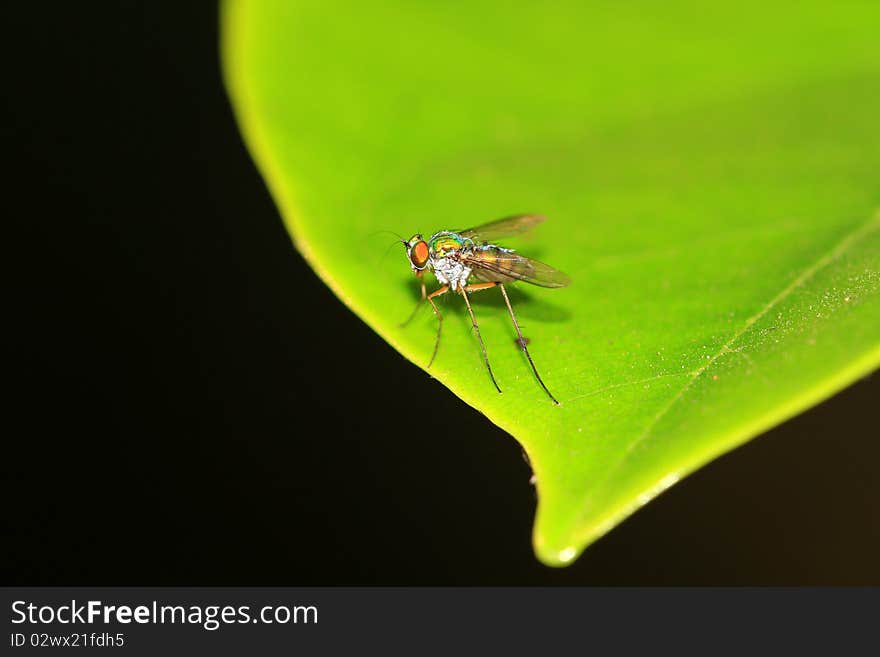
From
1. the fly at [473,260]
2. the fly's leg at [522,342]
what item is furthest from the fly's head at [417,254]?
the fly's leg at [522,342]

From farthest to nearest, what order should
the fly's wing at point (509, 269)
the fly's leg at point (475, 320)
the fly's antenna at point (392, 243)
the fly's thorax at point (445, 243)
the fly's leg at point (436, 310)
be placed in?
the fly's thorax at point (445, 243) < the fly's antenna at point (392, 243) < the fly's wing at point (509, 269) < the fly's leg at point (436, 310) < the fly's leg at point (475, 320)

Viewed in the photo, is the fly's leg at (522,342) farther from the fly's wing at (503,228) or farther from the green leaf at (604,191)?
the fly's wing at (503,228)

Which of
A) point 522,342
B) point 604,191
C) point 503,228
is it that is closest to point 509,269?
point 503,228

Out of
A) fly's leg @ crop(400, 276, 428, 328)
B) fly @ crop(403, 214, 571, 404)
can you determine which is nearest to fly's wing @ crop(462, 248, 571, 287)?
fly @ crop(403, 214, 571, 404)

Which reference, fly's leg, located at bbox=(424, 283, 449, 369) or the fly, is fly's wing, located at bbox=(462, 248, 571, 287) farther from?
fly's leg, located at bbox=(424, 283, 449, 369)

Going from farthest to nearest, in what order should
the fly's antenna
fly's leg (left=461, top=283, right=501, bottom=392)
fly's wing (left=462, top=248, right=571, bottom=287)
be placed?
the fly's antenna < fly's wing (left=462, top=248, right=571, bottom=287) < fly's leg (left=461, top=283, right=501, bottom=392)

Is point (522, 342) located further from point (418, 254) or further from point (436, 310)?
point (418, 254)
